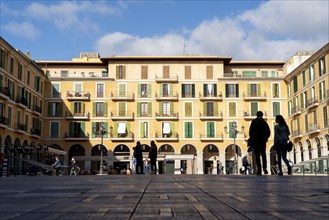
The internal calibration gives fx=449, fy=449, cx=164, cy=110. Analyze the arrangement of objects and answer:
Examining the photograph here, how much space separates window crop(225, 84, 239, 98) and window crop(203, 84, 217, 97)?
4.97 ft

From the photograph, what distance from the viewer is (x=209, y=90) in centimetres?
5553

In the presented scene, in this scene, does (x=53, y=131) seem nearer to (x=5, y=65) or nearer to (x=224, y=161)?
(x=5, y=65)

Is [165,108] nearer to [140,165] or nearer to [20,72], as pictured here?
[20,72]

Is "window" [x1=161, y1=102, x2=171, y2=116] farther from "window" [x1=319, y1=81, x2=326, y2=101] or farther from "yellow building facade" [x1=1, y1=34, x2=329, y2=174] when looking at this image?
"window" [x1=319, y1=81, x2=326, y2=101]

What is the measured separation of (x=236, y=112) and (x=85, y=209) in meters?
52.8

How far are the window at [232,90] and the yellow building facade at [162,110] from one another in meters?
0.12

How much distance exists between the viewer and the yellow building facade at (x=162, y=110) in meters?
54.4

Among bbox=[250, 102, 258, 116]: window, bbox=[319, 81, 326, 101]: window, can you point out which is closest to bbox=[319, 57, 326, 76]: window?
bbox=[319, 81, 326, 101]: window

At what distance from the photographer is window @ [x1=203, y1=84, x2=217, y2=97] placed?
182 feet

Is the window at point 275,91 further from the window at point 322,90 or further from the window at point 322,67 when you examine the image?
the window at point 322,67

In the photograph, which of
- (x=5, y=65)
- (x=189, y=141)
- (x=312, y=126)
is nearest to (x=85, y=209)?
(x=5, y=65)

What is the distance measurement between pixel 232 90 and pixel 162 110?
A: 9038 mm

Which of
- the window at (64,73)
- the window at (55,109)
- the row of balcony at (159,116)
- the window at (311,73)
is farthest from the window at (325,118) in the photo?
the window at (64,73)

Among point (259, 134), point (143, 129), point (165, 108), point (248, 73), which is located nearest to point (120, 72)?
point (165, 108)
